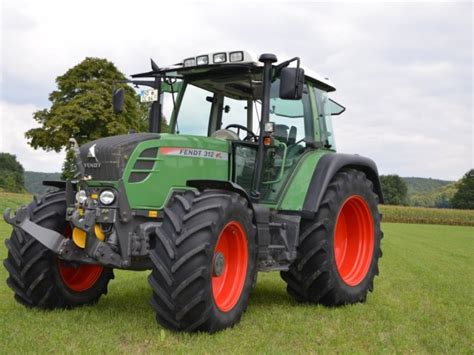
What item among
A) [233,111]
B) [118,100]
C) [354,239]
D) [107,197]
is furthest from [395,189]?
[107,197]

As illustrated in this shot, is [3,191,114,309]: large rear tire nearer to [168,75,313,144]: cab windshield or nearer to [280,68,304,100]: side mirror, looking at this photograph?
[168,75,313,144]: cab windshield

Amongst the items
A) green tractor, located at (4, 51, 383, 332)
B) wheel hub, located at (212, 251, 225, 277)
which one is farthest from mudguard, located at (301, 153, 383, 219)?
wheel hub, located at (212, 251, 225, 277)

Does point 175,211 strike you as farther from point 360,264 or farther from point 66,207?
point 360,264

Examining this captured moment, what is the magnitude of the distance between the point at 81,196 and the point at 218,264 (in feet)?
4.84

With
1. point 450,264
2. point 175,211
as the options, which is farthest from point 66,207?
point 450,264

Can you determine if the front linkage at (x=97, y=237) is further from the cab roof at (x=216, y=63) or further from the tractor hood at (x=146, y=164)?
the cab roof at (x=216, y=63)

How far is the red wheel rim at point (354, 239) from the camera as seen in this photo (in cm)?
725

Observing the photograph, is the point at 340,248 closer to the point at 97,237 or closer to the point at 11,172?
the point at 97,237

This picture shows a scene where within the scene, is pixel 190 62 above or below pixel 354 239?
above

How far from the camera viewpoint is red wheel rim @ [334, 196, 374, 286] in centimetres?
725

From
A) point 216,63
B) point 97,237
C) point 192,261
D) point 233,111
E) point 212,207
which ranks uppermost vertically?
point 216,63

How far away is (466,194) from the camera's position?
7831 centimetres

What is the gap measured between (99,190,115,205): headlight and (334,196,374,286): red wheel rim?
3.09 meters

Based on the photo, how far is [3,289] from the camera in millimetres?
7184
